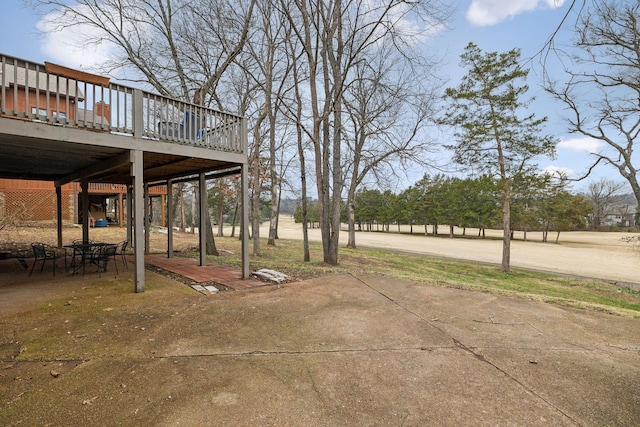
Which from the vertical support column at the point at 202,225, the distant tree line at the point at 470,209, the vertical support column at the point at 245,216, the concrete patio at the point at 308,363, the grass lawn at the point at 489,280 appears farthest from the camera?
the distant tree line at the point at 470,209

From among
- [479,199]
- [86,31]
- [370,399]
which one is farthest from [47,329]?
[479,199]

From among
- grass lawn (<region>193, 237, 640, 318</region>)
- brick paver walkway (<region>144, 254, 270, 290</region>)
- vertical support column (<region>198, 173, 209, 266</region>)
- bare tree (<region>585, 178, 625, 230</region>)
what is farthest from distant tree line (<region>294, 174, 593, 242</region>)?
brick paver walkway (<region>144, 254, 270, 290</region>)

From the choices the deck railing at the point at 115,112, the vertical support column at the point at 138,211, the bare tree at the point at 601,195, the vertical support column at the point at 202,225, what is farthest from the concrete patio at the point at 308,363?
the bare tree at the point at 601,195

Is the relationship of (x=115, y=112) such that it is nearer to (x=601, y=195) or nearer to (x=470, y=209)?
(x=470, y=209)

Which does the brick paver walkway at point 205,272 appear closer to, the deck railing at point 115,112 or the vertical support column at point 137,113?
the deck railing at point 115,112

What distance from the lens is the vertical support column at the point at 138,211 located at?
16.9ft

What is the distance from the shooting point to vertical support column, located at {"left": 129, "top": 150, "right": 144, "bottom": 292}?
516 cm

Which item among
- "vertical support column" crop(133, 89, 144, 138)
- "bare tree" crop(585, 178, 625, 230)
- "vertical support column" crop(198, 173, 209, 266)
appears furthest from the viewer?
"bare tree" crop(585, 178, 625, 230)

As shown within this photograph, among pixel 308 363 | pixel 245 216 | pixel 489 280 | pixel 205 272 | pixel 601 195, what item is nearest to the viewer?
pixel 308 363

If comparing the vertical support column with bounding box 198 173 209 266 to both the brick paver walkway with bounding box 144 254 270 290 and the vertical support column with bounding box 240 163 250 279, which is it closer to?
the brick paver walkway with bounding box 144 254 270 290

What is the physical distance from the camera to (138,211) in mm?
5246

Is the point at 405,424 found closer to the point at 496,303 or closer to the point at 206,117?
the point at 496,303

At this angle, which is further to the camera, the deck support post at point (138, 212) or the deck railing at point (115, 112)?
the deck support post at point (138, 212)

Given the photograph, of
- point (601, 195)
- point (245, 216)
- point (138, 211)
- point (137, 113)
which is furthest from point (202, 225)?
point (601, 195)
